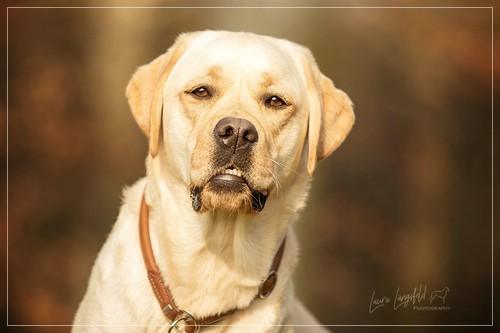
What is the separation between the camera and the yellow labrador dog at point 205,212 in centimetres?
342

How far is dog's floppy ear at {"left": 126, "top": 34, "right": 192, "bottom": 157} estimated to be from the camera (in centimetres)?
353

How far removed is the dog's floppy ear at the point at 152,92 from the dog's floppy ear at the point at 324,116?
706 millimetres

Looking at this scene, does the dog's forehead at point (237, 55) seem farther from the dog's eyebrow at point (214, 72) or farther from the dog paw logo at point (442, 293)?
the dog paw logo at point (442, 293)

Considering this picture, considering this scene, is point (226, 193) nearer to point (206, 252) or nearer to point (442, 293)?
point (206, 252)

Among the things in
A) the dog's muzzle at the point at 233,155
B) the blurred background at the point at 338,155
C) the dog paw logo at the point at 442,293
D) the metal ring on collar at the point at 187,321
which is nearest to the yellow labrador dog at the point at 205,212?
the metal ring on collar at the point at 187,321

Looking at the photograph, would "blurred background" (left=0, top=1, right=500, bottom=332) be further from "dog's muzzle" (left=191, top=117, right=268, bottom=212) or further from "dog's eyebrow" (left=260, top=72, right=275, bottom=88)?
"dog's muzzle" (left=191, top=117, right=268, bottom=212)

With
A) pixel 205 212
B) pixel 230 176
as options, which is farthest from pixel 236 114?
pixel 205 212

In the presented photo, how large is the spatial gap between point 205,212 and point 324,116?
2.68 ft

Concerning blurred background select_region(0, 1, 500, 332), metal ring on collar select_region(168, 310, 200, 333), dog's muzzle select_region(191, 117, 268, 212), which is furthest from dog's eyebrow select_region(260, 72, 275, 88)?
blurred background select_region(0, 1, 500, 332)

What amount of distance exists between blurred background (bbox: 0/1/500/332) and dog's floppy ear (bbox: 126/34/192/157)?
2.47 m

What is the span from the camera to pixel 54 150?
643cm
